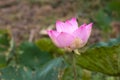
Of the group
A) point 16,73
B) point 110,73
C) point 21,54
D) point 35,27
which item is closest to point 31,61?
point 21,54

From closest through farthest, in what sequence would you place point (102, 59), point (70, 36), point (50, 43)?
point (70, 36) → point (102, 59) → point (50, 43)

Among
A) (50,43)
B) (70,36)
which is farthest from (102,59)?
(50,43)

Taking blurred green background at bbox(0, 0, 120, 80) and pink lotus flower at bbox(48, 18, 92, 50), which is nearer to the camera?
pink lotus flower at bbox(48, 18, 92, 50)

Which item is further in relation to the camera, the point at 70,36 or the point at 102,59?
the point at 102,59

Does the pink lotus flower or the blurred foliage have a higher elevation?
the pink lotus flower

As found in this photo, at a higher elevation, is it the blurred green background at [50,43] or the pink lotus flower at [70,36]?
the pink lotus flower at [70,36]

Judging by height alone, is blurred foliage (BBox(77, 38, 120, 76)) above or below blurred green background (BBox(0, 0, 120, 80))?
above

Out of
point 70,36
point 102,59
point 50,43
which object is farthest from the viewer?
point 50,43

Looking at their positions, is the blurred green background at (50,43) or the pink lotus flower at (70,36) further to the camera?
the blurred green background at (50,43)

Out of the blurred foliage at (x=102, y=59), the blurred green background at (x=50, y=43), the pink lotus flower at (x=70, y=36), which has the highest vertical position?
the pink lotus flower at (x=70, y=36)

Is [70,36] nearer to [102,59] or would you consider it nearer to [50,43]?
[102,59]

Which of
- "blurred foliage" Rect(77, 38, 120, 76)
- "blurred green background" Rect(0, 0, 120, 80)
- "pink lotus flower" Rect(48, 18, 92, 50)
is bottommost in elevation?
"blurred green background" Rect(0, 0, 120, 80)
